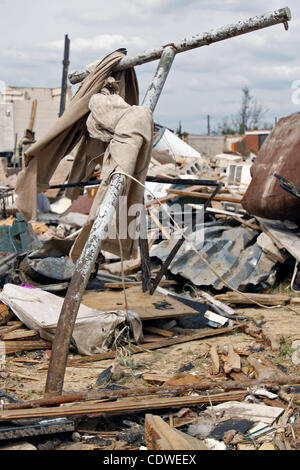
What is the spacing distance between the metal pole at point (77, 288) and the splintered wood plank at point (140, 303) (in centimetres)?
174

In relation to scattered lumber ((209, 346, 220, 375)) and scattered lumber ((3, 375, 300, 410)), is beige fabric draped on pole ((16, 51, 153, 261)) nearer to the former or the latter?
scattered lumber ((209, 346, 220, 375))

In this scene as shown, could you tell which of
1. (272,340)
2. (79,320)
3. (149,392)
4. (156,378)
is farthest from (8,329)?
(272,340)

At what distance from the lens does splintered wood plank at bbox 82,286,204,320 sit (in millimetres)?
5598

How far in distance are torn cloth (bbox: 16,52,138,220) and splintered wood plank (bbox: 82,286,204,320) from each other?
4.44 feet

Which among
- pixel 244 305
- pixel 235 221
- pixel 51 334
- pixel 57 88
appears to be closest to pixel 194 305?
pixel 244 305

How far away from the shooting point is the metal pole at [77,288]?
3666 millimetres

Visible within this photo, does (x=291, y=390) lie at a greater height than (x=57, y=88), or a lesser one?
lesser

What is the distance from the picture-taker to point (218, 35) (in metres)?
4.70

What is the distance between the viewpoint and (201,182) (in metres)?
6.35

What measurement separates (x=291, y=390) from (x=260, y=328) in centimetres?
223

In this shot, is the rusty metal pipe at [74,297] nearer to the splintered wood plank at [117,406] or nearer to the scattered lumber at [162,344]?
the splintered wood plank at [117,406]

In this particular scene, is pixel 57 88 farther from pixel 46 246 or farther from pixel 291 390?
pixel 291 390

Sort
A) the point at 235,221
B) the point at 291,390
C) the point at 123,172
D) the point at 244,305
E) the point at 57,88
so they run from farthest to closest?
the point at 57,88 → the point at 235,221 → the point at 244,305 → the point at 123,172 → the point at 291,390

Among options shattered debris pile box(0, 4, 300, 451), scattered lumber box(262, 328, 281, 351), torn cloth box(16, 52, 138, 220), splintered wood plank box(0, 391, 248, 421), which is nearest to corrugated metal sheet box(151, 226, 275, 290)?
shattered debris pile box(0, 4, 300, 451)
